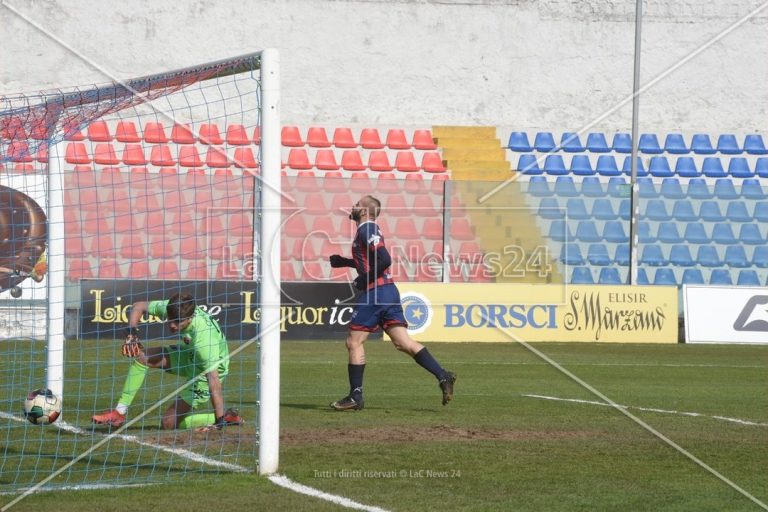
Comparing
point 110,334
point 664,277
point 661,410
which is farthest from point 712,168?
point 661,410

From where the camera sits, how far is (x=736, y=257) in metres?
24.8

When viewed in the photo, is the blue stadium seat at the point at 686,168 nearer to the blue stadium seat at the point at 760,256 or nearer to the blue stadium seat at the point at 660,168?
the blue stadium seat at the point at 660,168

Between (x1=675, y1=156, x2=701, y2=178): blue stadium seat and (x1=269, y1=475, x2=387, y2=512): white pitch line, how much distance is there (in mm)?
21875

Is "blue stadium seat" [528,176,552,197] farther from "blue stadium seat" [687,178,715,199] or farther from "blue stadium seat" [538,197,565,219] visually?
"blue stadium seat" [687,178,715,199]

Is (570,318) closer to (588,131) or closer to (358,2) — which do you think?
(588,131)

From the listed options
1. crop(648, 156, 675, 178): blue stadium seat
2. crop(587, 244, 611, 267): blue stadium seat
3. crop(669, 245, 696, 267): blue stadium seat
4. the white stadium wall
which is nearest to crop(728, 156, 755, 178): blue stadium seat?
crop(648, 156, 675, 178): blue stadium seat

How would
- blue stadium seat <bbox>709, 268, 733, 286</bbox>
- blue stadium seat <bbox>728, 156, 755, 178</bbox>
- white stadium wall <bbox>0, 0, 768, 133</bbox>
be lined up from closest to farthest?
1. blue stadium seat <bbox>709, 268, 733, 286</bbox>
2. blue stadium seat <bbox>728, 156, 755, 178</bbox>
3. white stadium wall <bbox>0, 0, 768, 133</bbox>

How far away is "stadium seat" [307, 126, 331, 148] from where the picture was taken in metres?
26.7

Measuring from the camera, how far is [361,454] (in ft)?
27.9

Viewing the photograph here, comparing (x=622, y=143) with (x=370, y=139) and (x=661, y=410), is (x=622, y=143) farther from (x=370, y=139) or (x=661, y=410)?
(x=661, y=410)

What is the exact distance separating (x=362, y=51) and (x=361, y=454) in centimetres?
2184

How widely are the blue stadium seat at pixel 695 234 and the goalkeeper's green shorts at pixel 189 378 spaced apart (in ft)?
53.9

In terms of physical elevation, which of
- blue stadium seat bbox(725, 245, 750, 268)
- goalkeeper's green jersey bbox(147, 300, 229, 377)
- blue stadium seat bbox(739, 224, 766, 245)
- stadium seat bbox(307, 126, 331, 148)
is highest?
stadium seat bbox(307, 126, 331, 148)

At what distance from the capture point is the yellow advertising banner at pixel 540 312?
69.6 ft
